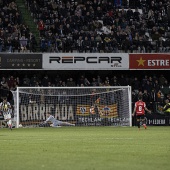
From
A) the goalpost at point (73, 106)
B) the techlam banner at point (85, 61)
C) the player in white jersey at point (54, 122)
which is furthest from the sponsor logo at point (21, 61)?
the player in white jersey at point (54, 122)

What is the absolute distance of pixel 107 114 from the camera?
110 ft

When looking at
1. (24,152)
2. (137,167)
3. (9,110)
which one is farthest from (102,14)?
(137,167)

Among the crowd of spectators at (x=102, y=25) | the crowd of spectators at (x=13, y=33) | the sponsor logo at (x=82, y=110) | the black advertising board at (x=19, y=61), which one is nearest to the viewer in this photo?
the sponsor logo at (x=82, y=110)

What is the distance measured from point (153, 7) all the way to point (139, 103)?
45.4ft

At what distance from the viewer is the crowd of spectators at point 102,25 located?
123 feet

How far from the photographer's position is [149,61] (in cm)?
3872

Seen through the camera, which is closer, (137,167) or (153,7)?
(137,167)

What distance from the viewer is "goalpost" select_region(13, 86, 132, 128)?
107 ft

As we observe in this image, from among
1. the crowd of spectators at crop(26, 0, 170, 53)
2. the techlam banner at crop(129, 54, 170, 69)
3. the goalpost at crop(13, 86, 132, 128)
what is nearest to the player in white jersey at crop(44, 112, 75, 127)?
the goalpost at crop(13, 86, 132, 128)

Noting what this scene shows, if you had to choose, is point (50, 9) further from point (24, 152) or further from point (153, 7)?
point (24, 152)

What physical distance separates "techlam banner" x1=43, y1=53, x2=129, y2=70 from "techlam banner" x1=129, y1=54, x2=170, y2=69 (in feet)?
1.41

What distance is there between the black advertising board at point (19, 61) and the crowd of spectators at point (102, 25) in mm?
785

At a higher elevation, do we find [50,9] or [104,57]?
[50,9]

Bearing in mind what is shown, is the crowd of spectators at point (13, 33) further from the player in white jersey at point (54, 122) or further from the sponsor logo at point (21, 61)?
the player in white jersey at point (54, 122)
